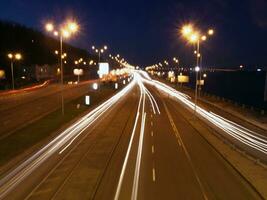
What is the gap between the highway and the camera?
66.9 feet

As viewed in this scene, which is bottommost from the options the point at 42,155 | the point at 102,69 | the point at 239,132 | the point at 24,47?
the point at 239,132

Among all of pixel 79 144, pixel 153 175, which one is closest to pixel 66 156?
pixel 79 144

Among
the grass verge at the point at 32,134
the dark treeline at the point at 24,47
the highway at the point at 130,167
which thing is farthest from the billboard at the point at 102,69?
the highway at the point at 130,167

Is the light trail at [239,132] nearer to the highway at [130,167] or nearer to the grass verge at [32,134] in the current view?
the highway at [130,167]

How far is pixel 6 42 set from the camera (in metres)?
123

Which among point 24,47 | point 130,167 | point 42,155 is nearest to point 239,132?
point 130,167

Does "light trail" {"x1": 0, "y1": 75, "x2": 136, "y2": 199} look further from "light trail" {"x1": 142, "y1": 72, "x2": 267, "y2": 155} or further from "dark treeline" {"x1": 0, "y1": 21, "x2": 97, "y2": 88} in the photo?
"dark treeline" {"x1": 0, "y1": 21, "x2": 97, "y2": 88}

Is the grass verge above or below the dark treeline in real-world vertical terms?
below

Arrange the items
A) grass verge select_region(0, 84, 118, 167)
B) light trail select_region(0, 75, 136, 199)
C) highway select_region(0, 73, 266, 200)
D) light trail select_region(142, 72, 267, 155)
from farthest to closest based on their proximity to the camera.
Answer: light trail select_region(142, 72, 267, 155) → grass verge select_region(0, 84, 118, 167) → light trail select_region(0, 75, 136, 199) → highway select_region(0, 73, 266, 200)

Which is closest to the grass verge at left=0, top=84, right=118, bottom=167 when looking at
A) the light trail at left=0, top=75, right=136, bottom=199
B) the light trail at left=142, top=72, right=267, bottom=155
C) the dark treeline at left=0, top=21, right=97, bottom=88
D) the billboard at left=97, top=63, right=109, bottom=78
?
the light trail at left=0, top=75, right=136, bottom=199

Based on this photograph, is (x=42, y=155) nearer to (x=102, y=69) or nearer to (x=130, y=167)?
(x=130, y=167)

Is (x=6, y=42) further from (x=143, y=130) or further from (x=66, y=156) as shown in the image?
(x=66, y=156)

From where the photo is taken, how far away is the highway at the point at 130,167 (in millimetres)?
20406

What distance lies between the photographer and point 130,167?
25234mm
